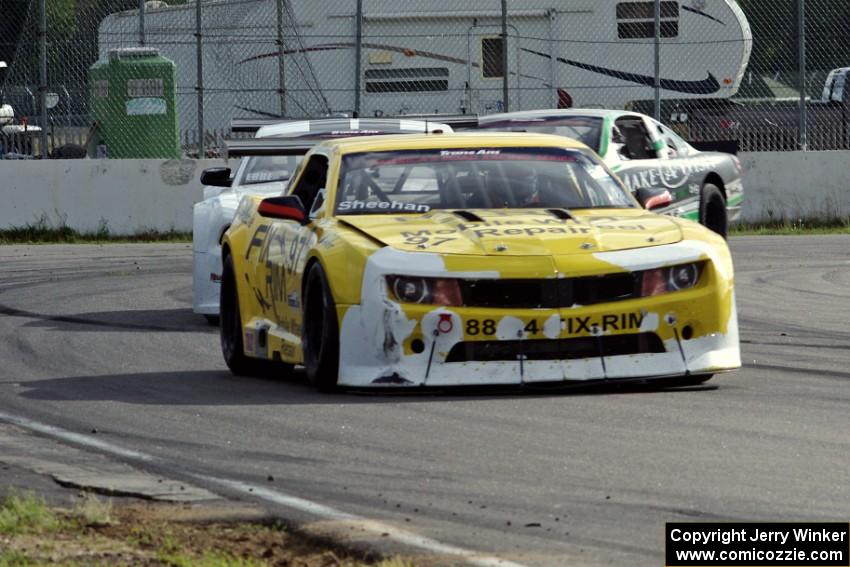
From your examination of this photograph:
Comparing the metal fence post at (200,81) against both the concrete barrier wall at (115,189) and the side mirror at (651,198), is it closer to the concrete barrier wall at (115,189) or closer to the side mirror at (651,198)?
the concrete barrier wall at (115,189)

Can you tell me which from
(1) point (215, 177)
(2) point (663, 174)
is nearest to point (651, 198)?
(1) point (215, 177)

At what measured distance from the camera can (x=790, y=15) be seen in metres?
29.4

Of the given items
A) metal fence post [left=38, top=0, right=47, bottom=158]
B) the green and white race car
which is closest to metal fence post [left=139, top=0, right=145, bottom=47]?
metal fence post [left=38, top=0, right=47, bottom=158]

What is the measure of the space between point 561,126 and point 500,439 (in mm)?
9461

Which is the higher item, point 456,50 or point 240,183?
point 456,50

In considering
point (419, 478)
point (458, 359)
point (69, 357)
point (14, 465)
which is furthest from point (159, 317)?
point (419, 478)

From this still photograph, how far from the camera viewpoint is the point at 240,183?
45.6 feet

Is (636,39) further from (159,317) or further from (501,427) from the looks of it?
(501,427)

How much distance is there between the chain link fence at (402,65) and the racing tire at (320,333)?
1501 centimetres

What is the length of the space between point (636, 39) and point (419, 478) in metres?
22.2

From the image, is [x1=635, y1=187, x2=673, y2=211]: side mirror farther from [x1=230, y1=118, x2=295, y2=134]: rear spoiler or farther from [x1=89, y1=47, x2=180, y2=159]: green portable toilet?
[x1=89, y1=47, x2=180, y2=159]: green portable toilet

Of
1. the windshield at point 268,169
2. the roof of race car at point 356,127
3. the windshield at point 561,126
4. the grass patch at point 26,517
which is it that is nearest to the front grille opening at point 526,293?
the grass patch at point 26,517

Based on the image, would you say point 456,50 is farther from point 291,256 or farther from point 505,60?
point 291,256

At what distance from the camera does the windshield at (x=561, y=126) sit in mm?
16016
